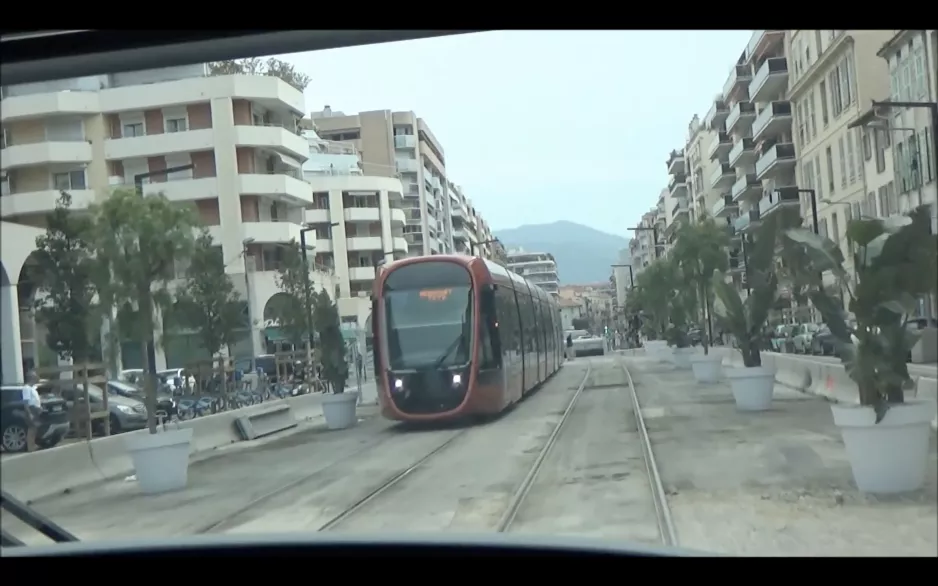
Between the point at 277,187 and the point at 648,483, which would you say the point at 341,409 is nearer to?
the point at 277,187

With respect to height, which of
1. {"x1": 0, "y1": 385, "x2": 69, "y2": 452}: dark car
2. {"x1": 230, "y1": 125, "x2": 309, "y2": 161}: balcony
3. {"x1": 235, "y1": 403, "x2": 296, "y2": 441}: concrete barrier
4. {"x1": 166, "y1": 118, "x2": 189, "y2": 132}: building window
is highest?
{"x1": 166, "y1": 118, "x2": 189, "y2": 132}: building window

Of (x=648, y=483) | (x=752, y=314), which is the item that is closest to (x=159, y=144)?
(x=648, y=483)

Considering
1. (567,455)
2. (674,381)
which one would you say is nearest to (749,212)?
(567,455)

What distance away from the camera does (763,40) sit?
250 inches

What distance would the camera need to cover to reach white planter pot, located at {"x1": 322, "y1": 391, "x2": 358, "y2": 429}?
529 inches

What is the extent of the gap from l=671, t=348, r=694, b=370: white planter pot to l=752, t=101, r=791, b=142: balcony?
6618mm

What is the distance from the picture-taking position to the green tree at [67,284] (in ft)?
27.8

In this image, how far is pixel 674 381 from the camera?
1706cm

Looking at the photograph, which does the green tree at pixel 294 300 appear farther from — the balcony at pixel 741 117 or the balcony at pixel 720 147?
the balcony at pixel 741 117

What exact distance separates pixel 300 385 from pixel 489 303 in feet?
Result: 9.93

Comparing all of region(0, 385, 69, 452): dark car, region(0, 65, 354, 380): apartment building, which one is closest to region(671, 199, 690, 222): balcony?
region(0, 65, 354, 380): apartment building

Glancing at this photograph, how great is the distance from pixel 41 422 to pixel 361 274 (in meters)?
4.12

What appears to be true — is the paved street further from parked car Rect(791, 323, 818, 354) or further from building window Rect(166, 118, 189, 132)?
building window Rect(166, 118, 189, 132)

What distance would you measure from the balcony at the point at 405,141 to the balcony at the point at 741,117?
10.0ft
